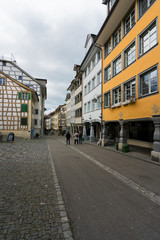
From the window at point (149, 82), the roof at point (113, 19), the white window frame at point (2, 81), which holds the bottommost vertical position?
the window at point (149, 82)

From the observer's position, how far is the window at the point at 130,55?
36.6 feet

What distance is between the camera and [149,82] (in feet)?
30.9

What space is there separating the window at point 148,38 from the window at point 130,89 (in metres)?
2.35

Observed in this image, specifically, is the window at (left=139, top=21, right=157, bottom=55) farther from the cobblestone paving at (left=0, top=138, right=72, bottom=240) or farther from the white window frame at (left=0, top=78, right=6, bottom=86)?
the white window frame at (left=0, top=78, right=6, bottom=86)

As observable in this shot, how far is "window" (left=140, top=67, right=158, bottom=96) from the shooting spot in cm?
881

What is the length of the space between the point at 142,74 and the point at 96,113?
30.6ft

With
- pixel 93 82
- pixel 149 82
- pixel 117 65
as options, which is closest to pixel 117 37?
pixel 117 65

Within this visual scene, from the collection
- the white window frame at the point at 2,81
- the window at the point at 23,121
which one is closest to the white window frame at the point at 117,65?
the window at the point at 23,121

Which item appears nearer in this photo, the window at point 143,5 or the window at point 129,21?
the window at point 143,5

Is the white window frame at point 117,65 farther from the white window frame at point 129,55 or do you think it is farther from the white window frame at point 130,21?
the white window frame at point 130,21

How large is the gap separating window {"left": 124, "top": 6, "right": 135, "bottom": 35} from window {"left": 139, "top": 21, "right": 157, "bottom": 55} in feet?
6.92

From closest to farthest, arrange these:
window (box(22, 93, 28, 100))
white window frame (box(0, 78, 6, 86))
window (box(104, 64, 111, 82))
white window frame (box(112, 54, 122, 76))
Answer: white window frame (box(112, 54, 122, 76))
window (box(104, 64, 111, 82))
white window frame (box(0, 78, 6, 86))
window (box(22, 93, 28, 100))

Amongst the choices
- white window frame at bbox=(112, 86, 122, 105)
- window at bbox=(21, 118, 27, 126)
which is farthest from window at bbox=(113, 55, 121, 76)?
window at bbox=(21, 118, 27, 126)

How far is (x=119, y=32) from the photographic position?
13594 mm
